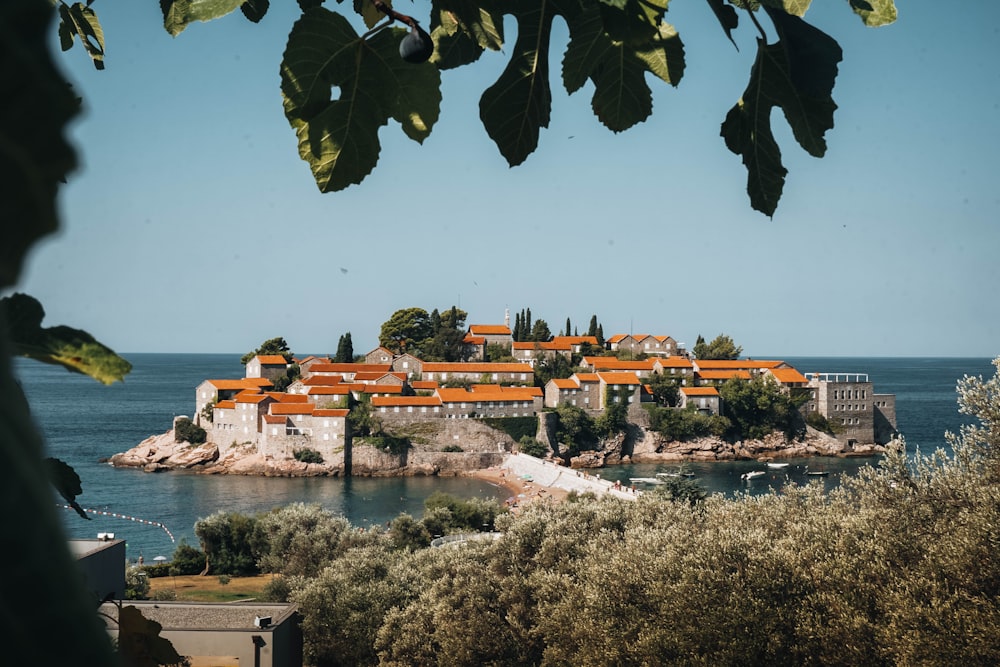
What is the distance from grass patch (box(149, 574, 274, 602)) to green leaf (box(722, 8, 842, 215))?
19248 mm

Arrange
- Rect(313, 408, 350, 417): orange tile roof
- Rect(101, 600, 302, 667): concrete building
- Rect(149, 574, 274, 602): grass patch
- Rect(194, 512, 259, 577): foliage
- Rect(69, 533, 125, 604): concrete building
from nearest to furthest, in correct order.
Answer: Rect(101, 600, 302, 667): concrete building, Rect(69, 533, 125, 604): concrete building, Rect(149, 574, 274, 602): grass patch, Rect(194, 512, 259, 577): foliage, Rect(313, 408, 350, 417): orange tile roof

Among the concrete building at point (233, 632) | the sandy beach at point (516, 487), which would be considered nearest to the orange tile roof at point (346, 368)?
the sandy beach at point (516, 487)

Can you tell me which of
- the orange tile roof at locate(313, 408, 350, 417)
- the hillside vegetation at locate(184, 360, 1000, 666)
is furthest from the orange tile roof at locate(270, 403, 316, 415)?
the hillside vegetation at locate(184, 360, 1000, 666)

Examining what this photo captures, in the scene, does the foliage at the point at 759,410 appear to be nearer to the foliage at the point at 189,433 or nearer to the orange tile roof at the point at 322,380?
the orange tile roof at the point at 322,380

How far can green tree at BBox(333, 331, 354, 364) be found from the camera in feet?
163

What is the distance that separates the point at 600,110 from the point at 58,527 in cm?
105

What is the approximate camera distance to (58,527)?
0.15 m

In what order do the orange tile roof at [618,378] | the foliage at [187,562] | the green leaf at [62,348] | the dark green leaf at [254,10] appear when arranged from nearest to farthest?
the green leaf at [62,348] < the dark green leaf at [254,10] < the foliage at [187,562] < the orange tile roof at [618,378]

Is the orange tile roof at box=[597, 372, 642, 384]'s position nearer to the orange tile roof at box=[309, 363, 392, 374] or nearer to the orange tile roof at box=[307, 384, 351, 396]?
the orange tile roof at box=[309, 363, 392, 374]

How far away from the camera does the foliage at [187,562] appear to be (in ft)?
72.7

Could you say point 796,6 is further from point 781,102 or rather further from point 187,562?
point 187,562

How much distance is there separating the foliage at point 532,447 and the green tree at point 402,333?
14.8 m

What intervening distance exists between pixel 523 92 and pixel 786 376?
4886 centimetres

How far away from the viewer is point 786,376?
4644cm
